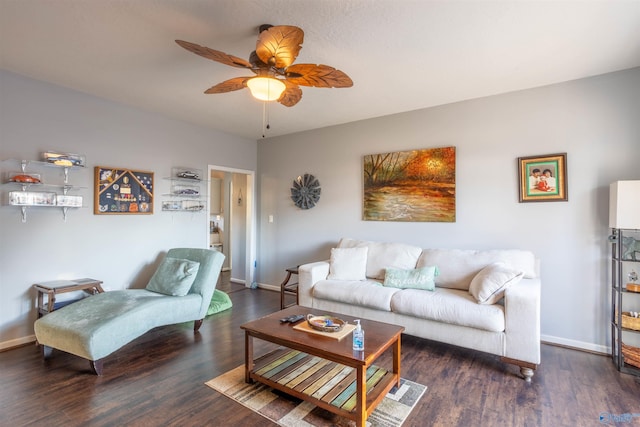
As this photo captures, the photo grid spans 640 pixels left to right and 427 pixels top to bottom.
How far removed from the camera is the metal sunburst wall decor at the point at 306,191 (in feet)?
15.4

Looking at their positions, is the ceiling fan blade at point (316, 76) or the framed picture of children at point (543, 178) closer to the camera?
the ceiling fan blade at point (316, 76)

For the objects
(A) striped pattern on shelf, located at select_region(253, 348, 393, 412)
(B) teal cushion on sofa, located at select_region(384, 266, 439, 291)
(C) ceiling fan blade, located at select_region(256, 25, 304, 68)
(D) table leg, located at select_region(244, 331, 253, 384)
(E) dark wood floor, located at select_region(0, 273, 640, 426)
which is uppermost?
(C) ceiling fan blade, located at select_region(256, 25, 304, 68)

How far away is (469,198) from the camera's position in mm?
3516

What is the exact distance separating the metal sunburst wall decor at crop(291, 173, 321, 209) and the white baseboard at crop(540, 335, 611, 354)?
3.16 metres

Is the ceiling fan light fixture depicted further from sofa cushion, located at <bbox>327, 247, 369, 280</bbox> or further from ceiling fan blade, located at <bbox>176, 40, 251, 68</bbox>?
sofa cushion, located at <bbox>327, 247, 369, 280</bbox>

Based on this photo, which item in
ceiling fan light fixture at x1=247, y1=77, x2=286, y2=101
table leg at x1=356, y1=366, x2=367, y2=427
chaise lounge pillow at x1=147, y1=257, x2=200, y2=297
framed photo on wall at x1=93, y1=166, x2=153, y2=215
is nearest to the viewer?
table leg at x1=356, y1=366, x2=367, y2=427

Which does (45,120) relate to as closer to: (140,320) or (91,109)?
(91,109)

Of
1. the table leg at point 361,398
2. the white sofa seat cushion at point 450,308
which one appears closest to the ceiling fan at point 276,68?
the table leg at point 361,398

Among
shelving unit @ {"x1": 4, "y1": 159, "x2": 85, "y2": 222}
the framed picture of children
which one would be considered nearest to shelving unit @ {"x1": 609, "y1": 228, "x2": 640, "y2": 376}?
the framed picture of children

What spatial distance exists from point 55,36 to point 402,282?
356 cm

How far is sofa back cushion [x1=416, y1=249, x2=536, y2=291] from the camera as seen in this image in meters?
2.95

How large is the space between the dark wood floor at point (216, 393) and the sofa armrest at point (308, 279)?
821 mm

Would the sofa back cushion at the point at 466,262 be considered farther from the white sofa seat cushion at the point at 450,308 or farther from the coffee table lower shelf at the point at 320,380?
the coffee table lower shelf at the point at 320,380

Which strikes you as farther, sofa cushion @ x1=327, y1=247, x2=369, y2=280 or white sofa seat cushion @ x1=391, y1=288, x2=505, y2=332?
sofa cushion @ x1=327, y1=247, x2=369, y2=280
